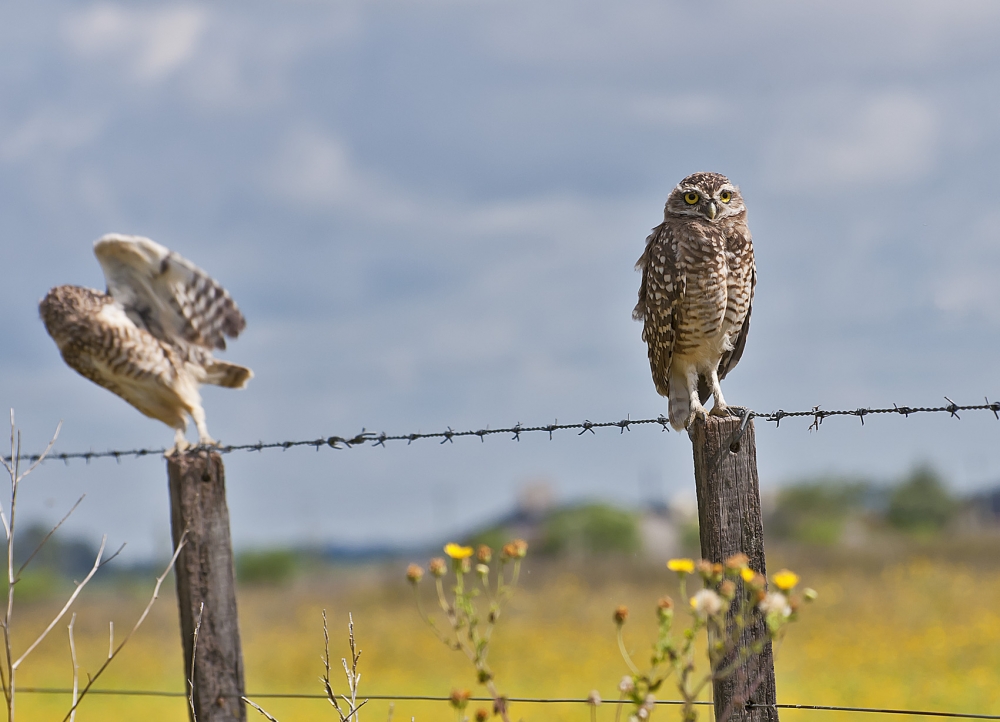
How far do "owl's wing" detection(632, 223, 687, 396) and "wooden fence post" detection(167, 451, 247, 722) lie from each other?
7.08 ft

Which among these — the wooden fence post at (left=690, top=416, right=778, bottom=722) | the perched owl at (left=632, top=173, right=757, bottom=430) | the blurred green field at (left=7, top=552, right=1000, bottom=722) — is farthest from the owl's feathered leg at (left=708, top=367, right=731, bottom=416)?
the blurred green field at (left=7, top=552, right=1000, bottom=722)

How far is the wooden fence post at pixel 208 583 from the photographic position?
3.61m

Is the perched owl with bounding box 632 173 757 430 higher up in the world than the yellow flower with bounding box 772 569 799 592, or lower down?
higher up

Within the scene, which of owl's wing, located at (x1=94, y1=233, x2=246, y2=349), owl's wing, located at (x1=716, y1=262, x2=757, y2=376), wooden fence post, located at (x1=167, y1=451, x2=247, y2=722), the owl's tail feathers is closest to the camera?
wooden fence post, located at (x1=167, y1=451, x2=247, y2=722)

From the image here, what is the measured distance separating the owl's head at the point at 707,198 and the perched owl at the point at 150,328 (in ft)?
9.47

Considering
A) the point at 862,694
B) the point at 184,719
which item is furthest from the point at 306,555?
the point at 862,694

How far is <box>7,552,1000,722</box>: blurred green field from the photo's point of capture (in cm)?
1271

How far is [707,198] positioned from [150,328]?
3.73 m

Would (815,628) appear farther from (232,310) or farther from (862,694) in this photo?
(232,310)

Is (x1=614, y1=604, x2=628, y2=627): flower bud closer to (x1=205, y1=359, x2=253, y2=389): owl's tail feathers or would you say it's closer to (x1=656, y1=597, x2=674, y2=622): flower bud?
(x1=656, y1=597, x2=674, y2=622): flower bud

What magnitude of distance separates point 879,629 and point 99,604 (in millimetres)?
17766

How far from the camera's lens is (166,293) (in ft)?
21.6

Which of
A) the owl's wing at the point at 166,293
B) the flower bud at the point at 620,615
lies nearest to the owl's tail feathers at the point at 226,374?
the owl's wing at the point at 166,293

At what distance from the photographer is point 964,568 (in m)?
20.8
